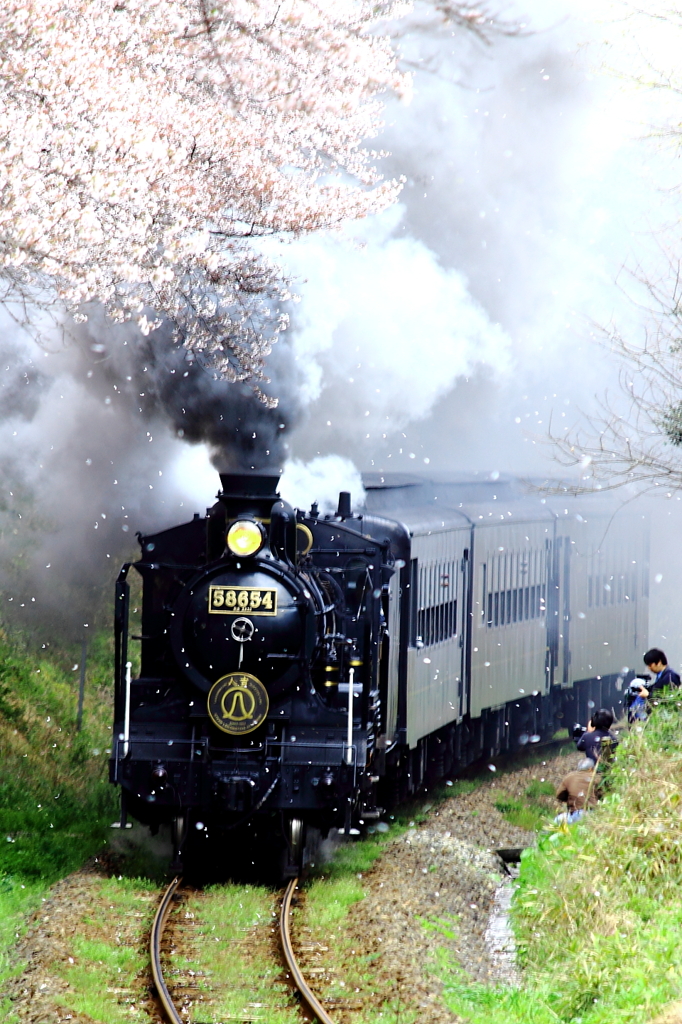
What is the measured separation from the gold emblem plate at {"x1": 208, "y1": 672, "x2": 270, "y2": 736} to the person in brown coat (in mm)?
2429

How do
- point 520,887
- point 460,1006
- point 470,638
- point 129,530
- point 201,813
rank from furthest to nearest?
1. point 129,530
2. point 470,638
3. point 201,813
4. point 520,887
5. point 460,1006

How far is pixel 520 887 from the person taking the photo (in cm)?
879

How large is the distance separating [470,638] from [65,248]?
7.73 meters

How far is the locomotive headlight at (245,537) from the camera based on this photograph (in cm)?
914

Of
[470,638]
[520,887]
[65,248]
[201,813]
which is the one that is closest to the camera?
[65,248]

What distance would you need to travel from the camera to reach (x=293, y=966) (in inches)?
285

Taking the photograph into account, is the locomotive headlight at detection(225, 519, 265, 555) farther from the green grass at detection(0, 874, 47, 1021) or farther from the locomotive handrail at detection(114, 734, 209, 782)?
the green grass at detection(0, 874, 47, 1021)

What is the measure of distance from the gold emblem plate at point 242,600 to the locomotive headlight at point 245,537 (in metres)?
0.31

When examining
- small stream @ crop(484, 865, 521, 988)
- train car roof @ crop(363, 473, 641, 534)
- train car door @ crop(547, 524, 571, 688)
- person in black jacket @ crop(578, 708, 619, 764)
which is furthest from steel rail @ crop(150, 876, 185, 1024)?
train car door @ crop(547, 524, 571, 688)

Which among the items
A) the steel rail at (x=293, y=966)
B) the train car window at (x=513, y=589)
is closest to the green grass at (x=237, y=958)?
the steel rail at (x=293, y=966)

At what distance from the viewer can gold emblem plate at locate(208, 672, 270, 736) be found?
920 centimetres

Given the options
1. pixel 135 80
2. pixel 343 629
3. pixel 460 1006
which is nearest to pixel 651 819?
pixel 460 1006

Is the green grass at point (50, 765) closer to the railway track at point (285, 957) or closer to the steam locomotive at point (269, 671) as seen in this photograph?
the steam locomotive at point (269, 671)

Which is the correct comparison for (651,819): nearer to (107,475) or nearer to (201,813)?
(201,813)
